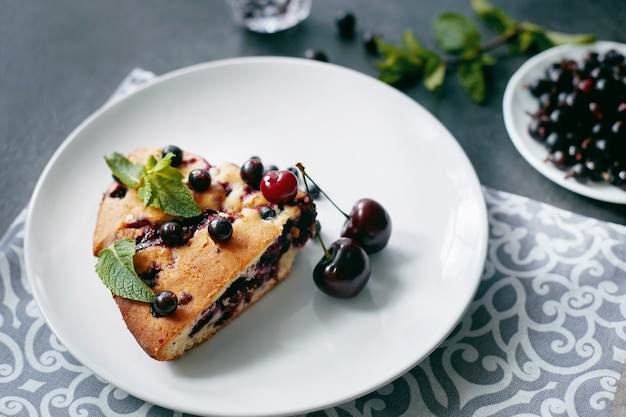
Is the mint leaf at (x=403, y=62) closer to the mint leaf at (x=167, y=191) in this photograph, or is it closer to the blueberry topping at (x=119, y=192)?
the mint leaf at (x=167, y=191)

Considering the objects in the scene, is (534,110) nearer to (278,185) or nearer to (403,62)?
(403,62)

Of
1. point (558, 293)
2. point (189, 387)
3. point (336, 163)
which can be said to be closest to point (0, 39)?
point (336, 163)

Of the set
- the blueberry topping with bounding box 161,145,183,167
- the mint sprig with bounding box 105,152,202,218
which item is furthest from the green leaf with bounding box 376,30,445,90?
the mint sprig with bounding box 105,152,202,218

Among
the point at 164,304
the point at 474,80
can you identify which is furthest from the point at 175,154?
the point at 474,80

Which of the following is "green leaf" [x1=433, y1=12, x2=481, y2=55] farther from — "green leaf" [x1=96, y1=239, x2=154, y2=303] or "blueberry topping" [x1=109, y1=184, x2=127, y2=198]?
"green leaf" [x1=96, y1=239, x2=154, y2=303]

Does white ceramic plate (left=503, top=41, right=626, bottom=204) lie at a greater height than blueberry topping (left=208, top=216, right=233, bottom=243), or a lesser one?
lesser
